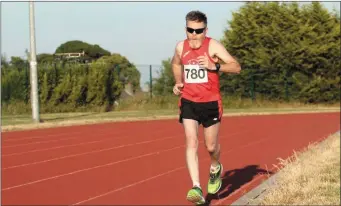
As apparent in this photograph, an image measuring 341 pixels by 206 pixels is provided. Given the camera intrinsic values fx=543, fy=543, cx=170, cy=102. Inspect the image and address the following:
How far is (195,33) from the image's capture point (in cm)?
309

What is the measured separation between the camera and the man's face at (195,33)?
3.04m

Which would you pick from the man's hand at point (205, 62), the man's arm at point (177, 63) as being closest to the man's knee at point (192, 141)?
the man's arm at point (177, 63)

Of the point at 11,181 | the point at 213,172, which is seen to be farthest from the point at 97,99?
the point at 213,172

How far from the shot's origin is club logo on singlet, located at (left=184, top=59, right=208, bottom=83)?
3.51 metres

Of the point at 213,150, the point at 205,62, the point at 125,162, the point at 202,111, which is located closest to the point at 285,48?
the point at 125,162

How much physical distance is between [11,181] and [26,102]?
1948cm

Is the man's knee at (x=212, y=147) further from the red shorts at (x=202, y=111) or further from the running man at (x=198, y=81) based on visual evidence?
the red shorts at (x=202, y=111)

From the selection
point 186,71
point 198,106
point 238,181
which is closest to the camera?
point 186,71

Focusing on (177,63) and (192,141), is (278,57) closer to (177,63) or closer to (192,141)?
(192,141)

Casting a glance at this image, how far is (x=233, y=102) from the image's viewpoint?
3183 cm

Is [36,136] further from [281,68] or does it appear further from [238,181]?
[281,68]

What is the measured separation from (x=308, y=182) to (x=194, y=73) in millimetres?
4465

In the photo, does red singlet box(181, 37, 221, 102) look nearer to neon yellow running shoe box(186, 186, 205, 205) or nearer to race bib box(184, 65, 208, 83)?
race bib box(184, 65, 208, 83)

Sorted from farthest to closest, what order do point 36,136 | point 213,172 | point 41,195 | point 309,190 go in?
point 36,136 < point 41,195 < point 309,190 < point 213,172
